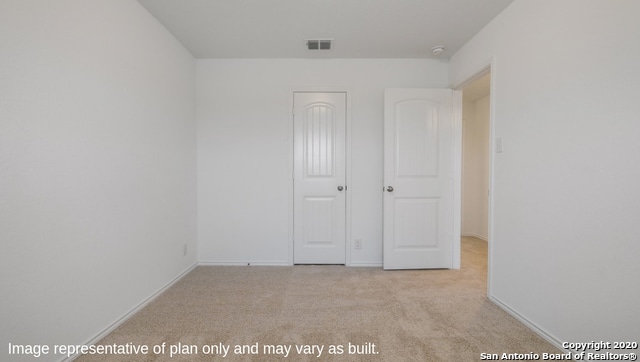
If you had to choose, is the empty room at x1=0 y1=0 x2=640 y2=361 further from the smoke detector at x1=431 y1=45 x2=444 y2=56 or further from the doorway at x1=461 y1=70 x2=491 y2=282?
the doorway at x1=461 y1=70 x2=491 y2=282

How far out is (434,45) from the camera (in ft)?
8.61

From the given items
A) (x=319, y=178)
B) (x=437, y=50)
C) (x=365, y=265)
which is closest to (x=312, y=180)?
(x=319, y=178)

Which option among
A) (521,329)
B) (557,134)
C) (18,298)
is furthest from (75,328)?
(557,134)

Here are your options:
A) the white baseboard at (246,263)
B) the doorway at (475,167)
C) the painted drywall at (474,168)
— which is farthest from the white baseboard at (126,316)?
the painted drywall at (474,168)

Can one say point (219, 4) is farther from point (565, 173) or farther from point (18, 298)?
point (565, 173)

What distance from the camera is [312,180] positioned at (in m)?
2.99

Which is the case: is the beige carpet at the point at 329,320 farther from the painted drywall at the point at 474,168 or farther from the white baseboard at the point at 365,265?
the painted drywall at the point at 474,168

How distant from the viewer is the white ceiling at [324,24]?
6.58 feet

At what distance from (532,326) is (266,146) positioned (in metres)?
2.79

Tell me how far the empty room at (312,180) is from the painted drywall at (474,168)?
1.01 m

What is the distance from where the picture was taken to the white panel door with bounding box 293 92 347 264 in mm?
Result: 2967

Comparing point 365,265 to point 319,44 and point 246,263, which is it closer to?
point 246,263

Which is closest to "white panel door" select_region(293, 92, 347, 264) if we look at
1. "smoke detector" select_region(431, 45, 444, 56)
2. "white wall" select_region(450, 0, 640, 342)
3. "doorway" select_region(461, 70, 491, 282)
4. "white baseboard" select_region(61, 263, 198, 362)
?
"smoke detector" select_region(431, 45, 444, 56)

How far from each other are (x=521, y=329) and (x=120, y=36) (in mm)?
3463
